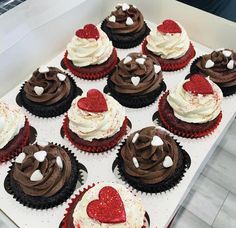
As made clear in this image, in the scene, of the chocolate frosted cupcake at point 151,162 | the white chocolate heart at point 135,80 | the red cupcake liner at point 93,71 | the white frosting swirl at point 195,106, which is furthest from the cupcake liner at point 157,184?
the red cupcake liner at point 93,71

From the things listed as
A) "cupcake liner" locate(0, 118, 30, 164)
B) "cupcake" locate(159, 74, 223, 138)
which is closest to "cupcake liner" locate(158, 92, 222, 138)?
"cupcake" locate(159, 74, 223, 138)

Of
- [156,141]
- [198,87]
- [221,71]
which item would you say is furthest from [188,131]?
[221,71]

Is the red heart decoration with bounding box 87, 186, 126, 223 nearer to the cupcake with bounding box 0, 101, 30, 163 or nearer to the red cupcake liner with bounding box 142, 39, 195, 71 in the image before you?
the cupcake with bounding box 0, 101, 30, 163

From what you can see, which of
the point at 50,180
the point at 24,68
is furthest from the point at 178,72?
the point at 50,180

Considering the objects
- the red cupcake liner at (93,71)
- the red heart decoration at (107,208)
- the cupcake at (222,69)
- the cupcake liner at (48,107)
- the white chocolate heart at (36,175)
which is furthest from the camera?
the red cupcake liner at (93,71)

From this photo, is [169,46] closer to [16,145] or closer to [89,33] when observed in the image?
[89,33]

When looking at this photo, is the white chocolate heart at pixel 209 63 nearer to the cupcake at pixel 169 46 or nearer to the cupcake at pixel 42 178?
the cupcake at pixel 169 46
